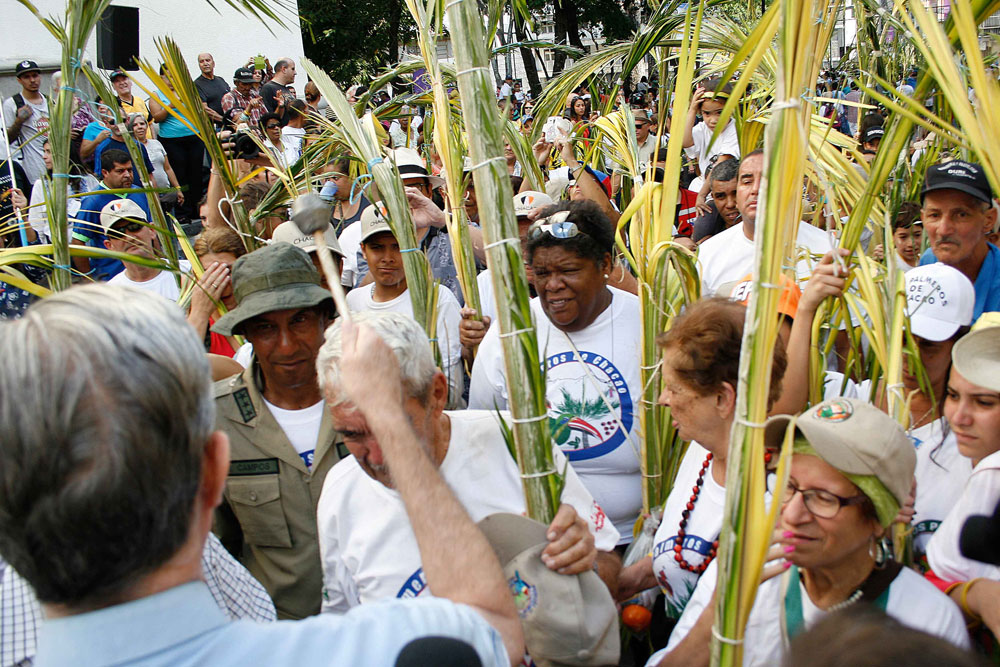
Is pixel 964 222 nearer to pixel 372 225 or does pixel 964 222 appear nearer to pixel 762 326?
pixel 372 225

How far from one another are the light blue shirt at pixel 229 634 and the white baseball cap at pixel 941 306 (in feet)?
6.77

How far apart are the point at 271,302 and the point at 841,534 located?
5.41 ft

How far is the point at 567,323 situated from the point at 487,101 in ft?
5.24

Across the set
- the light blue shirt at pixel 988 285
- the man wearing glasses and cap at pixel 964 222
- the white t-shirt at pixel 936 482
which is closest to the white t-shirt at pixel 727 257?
the man wearing glasses and cap at pixel 964 222

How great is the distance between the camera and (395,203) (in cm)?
249

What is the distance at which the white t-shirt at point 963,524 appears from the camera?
1.88 metres

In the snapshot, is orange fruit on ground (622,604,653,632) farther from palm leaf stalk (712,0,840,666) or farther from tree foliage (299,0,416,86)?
tree foliage (299,0,416,86)

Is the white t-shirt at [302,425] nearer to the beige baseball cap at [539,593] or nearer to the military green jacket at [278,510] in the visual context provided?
the military green jacket at [278,510]

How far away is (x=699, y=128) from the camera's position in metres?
8.56

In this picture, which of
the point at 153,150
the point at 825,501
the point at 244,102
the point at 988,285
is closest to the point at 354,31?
the point at 244,102

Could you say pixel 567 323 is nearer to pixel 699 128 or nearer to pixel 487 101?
pixel 487 101

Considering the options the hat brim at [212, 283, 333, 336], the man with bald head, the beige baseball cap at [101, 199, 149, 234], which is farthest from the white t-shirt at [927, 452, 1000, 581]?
the man with bald head

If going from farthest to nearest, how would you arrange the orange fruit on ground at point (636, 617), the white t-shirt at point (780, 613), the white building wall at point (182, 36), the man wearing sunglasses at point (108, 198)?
the white building wall at point (182, 36) < the man wearing sunglasses at point (108, 198) < the orange fruit on ground at point (636, 617) < the white t-shirt at point (780, 613)

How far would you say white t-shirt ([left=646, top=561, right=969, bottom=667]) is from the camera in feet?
5.32
